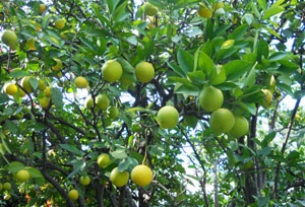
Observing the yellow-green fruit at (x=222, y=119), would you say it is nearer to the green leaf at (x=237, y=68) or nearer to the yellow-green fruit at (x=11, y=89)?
the green leaf at (x=237, y=68)

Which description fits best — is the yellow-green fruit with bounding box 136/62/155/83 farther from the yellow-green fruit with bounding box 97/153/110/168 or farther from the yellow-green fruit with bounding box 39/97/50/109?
the yellow-green fruit with bounding box 39/97/50/109

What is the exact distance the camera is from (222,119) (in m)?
1.34

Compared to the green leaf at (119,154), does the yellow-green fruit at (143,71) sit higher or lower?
higher

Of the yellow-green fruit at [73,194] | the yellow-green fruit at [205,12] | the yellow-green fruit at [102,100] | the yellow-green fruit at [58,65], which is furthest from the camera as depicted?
the yellow-green fruit at [73,194]

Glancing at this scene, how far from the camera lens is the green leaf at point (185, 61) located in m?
1.45

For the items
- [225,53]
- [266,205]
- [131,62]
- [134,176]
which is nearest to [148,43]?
[131,62]

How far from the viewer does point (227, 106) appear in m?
1.47

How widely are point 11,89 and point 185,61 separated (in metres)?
1.03

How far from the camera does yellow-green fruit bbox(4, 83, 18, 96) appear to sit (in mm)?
1888

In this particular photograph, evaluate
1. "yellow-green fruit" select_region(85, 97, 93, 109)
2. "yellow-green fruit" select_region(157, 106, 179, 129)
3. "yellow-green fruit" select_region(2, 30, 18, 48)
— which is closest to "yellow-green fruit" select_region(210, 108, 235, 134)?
"yellow-green fruit" select_region(157, 106, 179, 129)

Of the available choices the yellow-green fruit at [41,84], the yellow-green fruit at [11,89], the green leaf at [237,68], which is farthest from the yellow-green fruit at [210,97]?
the yellow-green fruit at [11,89]

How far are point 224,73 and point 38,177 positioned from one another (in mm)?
1195

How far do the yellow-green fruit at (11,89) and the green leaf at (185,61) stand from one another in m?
1.00

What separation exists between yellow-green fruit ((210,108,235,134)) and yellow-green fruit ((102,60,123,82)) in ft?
1.74
